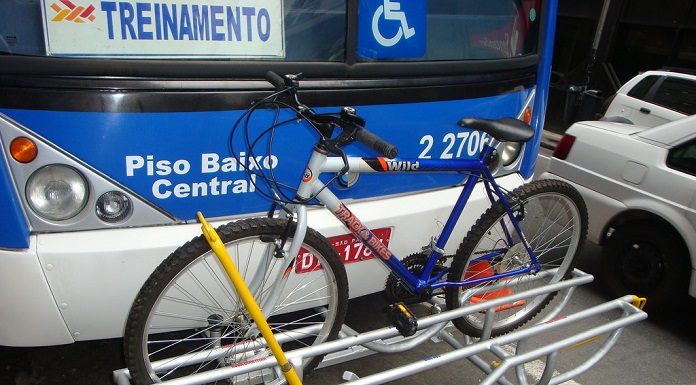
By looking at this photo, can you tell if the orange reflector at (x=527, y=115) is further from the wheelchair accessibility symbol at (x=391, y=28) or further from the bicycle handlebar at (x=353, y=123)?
the bicycle handlebar at (x=353, y=123)

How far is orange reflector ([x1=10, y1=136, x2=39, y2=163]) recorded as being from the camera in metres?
1.75

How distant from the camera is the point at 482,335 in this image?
8.25ft

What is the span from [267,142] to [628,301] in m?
1.71

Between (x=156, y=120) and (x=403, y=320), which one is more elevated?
(x=156, y=120)

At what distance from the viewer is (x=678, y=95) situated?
6.03 m

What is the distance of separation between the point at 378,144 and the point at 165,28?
837 mm

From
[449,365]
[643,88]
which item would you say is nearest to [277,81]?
[449,365]

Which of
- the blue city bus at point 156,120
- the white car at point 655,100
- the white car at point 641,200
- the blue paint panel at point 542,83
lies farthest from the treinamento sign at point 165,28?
the white car at point 655,100

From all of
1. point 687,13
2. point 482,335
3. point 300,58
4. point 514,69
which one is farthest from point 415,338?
point 687,13

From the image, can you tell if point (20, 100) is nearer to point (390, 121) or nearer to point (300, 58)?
point (300, 58)

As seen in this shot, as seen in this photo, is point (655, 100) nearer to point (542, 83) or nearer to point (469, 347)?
point (542, 83)

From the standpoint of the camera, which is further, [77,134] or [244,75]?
[244,75]

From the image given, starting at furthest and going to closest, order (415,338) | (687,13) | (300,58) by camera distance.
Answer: (687,13)
(415,338)
(300,58)

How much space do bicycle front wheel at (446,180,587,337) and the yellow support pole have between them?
41.1 inches
